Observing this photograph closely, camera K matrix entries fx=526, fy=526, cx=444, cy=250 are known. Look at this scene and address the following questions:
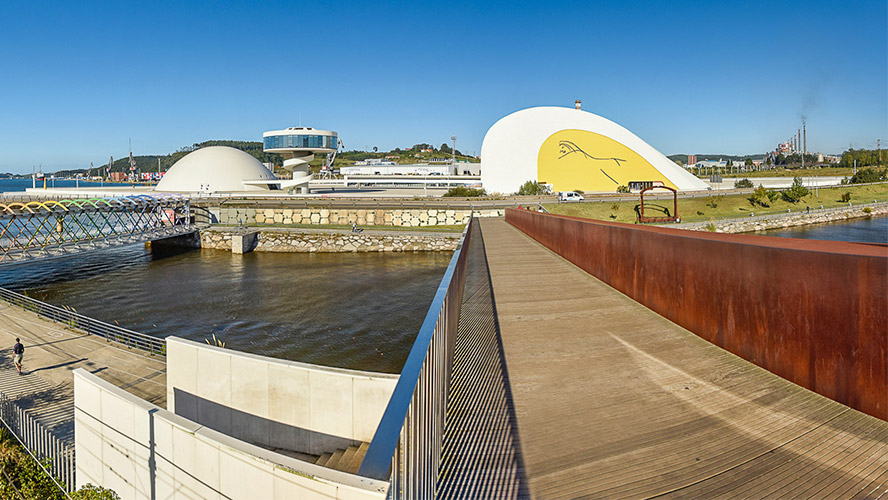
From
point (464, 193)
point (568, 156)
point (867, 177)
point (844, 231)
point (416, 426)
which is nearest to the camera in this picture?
point (416, 426)

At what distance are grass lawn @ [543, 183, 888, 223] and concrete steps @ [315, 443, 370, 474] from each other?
29.4 m

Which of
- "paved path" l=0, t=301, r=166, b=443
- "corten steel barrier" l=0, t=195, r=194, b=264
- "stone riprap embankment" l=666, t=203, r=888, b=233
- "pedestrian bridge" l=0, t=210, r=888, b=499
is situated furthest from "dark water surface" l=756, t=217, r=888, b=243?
"corten steel barrier" l=0, t=195, r=194, b=264

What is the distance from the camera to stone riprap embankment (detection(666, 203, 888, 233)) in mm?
38450

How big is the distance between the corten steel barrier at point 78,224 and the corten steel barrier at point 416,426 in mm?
27373

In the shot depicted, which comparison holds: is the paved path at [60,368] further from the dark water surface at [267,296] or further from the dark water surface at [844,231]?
the dark water surface at [844,231]

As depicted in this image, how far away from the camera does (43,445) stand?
8492mm

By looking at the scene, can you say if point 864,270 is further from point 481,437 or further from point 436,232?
point 436,232

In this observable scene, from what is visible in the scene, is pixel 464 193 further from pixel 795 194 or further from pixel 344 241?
pixel 795 194

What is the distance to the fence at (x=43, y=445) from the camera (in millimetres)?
7984

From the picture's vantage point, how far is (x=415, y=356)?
266cm

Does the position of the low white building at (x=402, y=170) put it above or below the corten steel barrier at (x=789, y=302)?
above

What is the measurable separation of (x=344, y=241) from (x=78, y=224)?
49.1 feet

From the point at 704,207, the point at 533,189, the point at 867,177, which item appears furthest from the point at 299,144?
the point at 867,177

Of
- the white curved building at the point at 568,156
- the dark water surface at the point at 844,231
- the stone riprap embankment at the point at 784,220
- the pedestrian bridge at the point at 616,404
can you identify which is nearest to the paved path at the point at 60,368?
the pedestrian bridge at the point at 616,404
